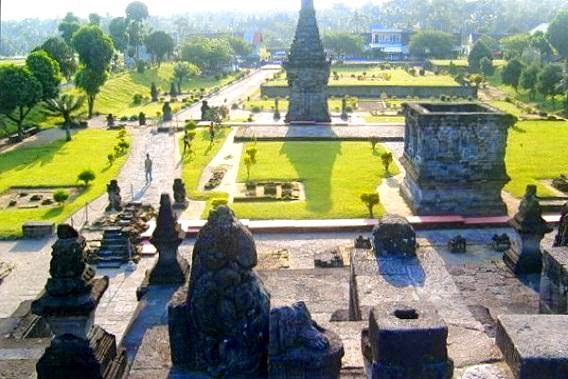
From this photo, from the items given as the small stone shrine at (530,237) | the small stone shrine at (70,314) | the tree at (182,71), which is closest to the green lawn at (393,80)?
the tree at (182,71)

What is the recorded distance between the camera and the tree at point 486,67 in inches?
2880

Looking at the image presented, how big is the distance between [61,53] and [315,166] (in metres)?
37.4

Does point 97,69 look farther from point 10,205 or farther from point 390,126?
point 10,205

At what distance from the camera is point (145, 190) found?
27406 millimetres

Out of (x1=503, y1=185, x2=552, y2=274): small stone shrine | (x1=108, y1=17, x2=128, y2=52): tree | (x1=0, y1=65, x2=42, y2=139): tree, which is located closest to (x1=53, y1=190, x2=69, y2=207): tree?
(x1=0, y1=65, x2=42, y2=139): tree

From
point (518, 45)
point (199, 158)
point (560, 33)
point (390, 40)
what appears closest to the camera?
point (199, 158)

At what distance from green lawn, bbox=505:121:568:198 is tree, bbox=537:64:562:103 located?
1109 cm

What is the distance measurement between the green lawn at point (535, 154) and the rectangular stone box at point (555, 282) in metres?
13.3

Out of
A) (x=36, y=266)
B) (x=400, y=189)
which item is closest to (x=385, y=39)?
(x=400, y=189)

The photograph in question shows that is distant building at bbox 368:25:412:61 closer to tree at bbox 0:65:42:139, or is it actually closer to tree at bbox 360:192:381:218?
tree at bbox 0:65:42:139

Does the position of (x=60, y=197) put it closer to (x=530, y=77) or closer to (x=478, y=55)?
(x=530, y=77)

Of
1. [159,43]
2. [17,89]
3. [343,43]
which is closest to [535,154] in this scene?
[17,89]

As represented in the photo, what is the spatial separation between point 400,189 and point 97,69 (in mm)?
31678

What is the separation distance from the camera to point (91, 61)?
49.8 metres
